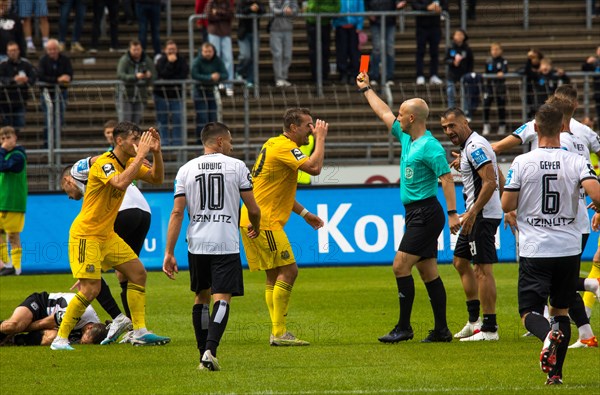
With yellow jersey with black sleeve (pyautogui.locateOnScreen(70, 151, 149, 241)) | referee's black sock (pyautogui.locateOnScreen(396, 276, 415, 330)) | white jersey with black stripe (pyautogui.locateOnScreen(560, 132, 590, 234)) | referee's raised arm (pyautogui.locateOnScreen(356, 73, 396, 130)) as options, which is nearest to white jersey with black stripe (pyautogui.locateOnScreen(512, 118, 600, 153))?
white jersey with black stripe (pyautogui.locateOnScreen(560, 132, 590, 234))

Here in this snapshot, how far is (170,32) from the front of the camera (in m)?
26.5

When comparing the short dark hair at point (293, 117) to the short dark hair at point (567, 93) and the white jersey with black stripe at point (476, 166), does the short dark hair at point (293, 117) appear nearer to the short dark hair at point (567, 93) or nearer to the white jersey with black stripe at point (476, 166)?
the white jersey with black stripe at point (476, 166)

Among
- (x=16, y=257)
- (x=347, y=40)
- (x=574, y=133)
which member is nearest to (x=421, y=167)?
(x=574, y=133)

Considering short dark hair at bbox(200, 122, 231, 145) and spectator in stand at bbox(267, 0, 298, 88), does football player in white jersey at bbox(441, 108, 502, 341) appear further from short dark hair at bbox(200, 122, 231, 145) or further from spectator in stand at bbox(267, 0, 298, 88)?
spectator in stand at bbox(267, 0, 298, 88)

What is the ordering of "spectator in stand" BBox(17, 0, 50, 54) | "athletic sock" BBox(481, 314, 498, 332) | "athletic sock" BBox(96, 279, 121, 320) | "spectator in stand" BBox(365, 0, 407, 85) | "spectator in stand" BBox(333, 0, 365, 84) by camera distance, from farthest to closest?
"spectator in stand" BBox(17, 0, 50, 54) → "spectator in stand" BBox(365, 0, 407, 85) → "spectator in stand" BBox(333, 0, 365, 84) → "athletic sock" BBox(96, 279, 121, 320) → "athletic sock" BBox(481, 314, 498, 332)

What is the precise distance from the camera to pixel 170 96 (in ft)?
71.3

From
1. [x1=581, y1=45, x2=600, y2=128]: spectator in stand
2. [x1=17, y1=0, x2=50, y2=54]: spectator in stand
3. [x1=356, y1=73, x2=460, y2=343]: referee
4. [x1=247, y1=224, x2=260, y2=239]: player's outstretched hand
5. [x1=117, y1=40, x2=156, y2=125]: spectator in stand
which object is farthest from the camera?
[x1=17, y1=0, x2=50, y2=54]: spectator in stand

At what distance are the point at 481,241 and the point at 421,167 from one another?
1.04 m

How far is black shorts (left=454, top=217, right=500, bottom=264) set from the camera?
11.3 metres

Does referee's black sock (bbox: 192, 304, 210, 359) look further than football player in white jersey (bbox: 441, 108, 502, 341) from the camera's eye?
No

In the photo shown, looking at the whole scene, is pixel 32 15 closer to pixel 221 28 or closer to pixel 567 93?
pixel 221 28

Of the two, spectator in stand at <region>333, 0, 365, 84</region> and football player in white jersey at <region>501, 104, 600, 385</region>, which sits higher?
spectator in stand at <region>333, 0, 365, 84</region>

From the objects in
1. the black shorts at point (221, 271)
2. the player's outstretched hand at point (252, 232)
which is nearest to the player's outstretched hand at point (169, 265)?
the black shorts at point (221, 271)

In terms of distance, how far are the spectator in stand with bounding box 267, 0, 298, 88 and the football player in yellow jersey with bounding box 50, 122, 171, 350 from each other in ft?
41.8
